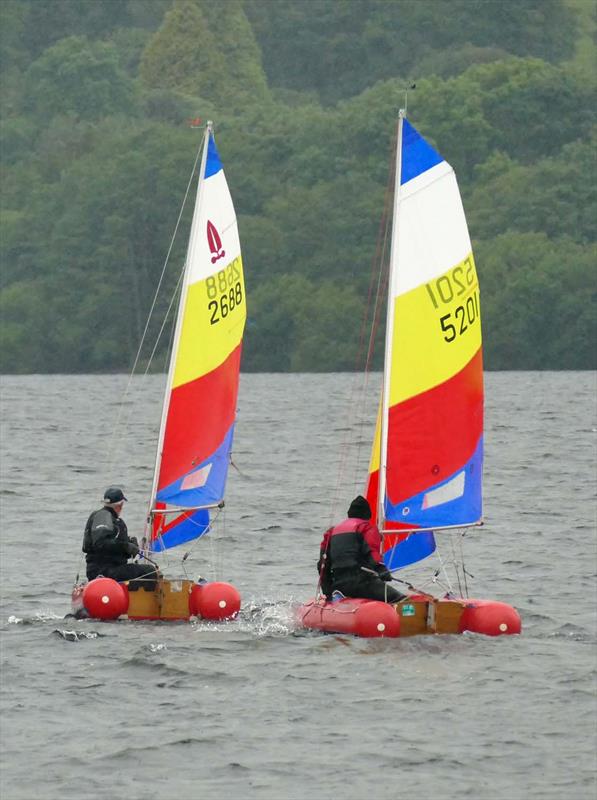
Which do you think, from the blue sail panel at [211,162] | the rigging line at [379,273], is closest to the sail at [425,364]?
the rigging line at [379,273]

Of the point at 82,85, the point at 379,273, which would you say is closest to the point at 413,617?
the point at 379,273

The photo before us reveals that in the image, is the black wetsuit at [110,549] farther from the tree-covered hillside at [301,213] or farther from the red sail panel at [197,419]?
the tree-covered hillside at [301,213]

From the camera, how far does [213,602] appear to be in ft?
76.2

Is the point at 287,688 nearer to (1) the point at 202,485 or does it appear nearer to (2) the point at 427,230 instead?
(1) the point at 202,485

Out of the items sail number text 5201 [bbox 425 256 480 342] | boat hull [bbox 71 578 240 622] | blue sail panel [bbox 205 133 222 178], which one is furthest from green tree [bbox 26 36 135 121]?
sail number text 5201 [bbox 425 256 480 342]

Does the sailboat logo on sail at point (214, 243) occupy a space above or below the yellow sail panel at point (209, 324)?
above

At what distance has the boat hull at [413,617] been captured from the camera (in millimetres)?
21531

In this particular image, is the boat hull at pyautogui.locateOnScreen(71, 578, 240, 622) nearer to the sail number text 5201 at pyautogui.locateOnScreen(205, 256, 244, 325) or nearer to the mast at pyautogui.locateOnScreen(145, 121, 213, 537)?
the mast at pyautogui.locateOnScreen(145, 121, 213, 537)

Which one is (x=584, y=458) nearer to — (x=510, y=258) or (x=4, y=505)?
(x=4, y=505)

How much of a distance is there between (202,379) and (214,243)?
1606mm

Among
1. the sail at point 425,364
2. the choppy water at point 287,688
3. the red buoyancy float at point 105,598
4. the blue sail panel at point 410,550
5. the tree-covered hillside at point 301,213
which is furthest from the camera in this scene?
the tree-covered hillside at point 301,213

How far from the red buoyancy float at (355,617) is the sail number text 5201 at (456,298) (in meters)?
3.09

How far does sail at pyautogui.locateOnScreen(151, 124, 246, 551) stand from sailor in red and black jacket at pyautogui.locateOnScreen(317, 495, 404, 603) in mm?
2935

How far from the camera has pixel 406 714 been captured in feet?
62.8
